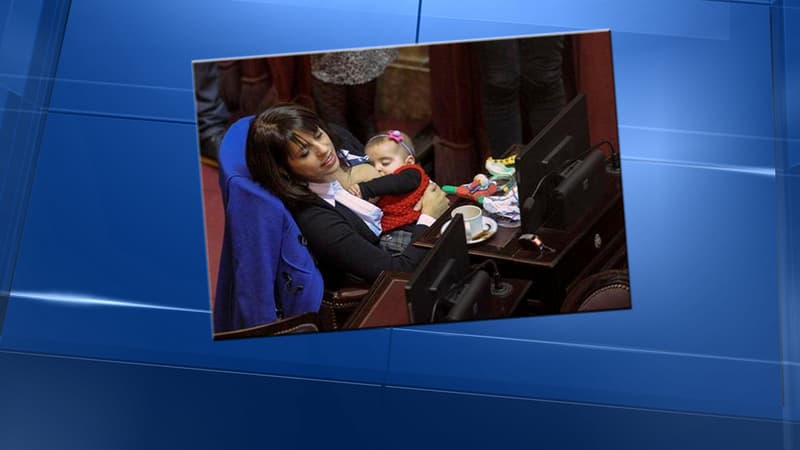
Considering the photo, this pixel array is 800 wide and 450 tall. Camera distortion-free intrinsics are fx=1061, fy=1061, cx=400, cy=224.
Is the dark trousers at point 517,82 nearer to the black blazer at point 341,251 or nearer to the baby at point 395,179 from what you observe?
the baby at point 395,179

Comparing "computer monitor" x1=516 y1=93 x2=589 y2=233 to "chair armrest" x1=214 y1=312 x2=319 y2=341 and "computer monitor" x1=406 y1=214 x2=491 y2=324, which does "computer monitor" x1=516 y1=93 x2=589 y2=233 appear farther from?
"chair armrest" x1=214 y1=312 x2=319 y2=341

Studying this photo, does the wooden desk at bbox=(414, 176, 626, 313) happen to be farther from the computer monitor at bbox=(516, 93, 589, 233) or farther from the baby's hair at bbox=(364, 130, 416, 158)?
the baby's hair at bbox=(364, 130, 416, 158)

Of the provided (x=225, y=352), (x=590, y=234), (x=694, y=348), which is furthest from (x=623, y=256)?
(x=225, y=352)

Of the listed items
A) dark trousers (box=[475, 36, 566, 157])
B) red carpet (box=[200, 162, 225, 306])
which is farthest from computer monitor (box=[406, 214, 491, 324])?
red carpet (box=[200, 162, 225, 306])

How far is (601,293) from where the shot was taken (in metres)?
→ 3.34

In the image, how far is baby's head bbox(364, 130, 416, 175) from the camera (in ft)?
10.9

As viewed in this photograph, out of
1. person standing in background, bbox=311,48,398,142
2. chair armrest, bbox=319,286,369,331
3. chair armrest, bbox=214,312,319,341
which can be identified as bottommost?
chair armrest, bbox=214,312,319,341

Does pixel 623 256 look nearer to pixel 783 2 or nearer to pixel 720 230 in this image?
pixel 720 230

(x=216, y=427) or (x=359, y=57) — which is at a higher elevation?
(x=359, y=57)

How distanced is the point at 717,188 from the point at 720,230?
14 centimetres

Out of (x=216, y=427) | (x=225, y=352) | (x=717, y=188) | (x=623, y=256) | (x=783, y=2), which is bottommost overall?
(x=216, y=427)

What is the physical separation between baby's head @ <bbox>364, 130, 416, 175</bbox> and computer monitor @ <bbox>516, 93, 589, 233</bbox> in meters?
0.35

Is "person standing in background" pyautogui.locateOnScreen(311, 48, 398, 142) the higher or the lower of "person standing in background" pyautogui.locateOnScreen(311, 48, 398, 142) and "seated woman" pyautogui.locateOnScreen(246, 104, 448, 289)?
the higher

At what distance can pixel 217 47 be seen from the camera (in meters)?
3.39
